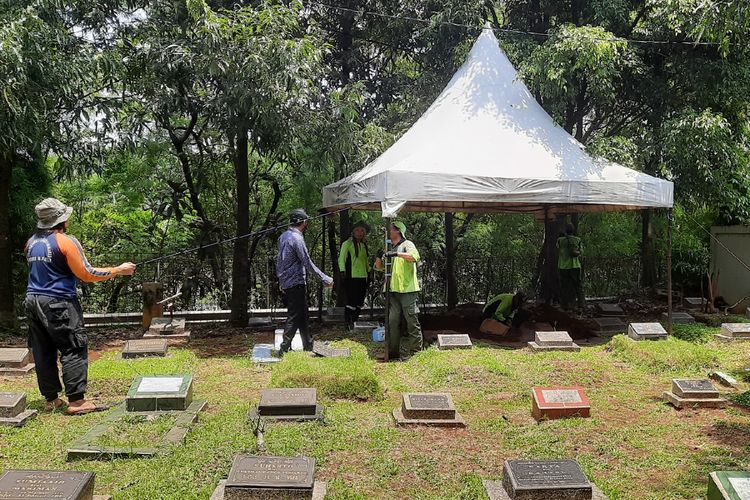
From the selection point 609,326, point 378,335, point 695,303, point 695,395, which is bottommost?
point 695,303

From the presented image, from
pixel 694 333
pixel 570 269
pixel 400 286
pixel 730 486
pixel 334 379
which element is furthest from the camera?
pixel 570 269

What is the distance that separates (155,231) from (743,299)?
1187 centimetres

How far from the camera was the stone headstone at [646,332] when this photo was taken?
8.95m

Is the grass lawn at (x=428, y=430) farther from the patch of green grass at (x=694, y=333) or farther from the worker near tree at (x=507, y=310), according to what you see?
the worker near tree at (x=507, y=310)

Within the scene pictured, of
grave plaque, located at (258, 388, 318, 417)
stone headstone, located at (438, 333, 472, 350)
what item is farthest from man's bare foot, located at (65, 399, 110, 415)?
stone headstone, located at (438, 333, 472, 350)

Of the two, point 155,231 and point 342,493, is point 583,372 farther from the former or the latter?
point 155,231

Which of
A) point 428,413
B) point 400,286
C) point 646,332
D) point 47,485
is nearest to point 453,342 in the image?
point 400,286

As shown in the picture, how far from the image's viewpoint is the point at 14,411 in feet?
17.4

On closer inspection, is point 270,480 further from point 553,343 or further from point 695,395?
point 553,343

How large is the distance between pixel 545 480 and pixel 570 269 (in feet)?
28.0

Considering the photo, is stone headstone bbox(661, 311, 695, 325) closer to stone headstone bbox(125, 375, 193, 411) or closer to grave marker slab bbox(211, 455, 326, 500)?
stone headstone bbox(125, 375, 193, 411)

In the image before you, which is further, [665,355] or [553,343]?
[553,343]

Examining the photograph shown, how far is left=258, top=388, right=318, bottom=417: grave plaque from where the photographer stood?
5.45 metres

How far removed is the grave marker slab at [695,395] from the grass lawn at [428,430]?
96 mm
